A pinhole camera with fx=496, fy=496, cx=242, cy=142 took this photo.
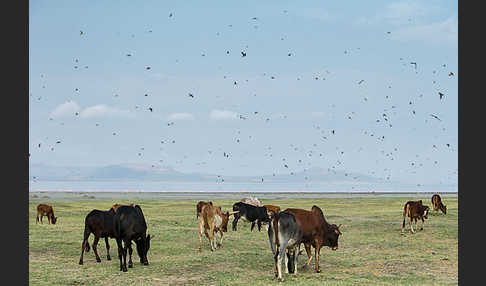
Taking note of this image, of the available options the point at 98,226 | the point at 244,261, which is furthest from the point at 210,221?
the point at 98,226

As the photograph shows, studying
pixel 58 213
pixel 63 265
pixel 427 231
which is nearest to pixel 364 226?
pixel 427 231

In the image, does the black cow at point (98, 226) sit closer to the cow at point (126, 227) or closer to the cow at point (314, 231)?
the cow at point (126, 227)

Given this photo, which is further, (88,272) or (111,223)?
(111,223)

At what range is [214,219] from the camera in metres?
24.8

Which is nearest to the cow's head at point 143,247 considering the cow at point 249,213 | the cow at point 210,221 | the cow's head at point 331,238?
the cow at point 210,221

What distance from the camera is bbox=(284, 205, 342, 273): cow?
18547mm

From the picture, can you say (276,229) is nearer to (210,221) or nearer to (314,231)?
(314,231)

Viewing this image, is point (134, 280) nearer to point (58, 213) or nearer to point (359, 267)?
point (359, 267)

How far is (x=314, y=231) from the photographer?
19.0m

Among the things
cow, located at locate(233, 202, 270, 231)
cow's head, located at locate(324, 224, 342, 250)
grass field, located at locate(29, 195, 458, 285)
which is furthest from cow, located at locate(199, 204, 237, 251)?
cow, located at locate(233, 202, 270, 231)

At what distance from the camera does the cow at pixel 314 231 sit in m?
18.5

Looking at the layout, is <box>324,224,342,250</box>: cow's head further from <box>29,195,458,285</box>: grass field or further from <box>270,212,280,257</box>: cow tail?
<box>270,212,280,257</box>: cow tail

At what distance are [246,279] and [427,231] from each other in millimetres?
18136

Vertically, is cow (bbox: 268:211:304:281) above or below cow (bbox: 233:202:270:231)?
above
